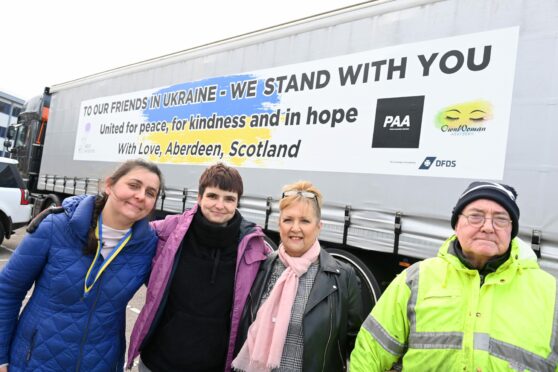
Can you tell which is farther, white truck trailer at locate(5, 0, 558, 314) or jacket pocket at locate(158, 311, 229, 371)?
white truck trailer at locate(5, 0, 558, 314)

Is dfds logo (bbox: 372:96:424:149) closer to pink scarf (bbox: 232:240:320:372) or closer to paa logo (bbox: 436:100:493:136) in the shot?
paa logo (bbox: 436:100:493:136)

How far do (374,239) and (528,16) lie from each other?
2116 mm

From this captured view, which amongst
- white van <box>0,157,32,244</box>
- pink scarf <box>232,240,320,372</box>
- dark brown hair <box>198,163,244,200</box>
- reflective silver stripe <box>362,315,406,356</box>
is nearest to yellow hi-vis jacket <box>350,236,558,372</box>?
reflective silver stripe <box>362,315,406,356</box>

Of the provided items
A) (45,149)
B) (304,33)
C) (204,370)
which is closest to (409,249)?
(204,370)

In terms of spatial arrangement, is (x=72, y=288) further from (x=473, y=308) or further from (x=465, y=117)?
(x=465, y=117)

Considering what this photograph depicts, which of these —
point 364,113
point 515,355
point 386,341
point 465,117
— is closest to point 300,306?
point 386,341

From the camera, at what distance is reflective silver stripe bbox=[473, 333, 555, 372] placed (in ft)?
3.88

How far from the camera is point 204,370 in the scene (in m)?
1.72

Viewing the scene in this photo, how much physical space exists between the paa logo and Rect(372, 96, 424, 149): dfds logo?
194 millimetres

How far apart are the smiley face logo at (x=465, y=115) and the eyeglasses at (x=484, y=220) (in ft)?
6.01

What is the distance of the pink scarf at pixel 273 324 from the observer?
1.59 m

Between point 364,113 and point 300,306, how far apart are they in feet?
7.61

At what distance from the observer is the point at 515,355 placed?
1.20 metres

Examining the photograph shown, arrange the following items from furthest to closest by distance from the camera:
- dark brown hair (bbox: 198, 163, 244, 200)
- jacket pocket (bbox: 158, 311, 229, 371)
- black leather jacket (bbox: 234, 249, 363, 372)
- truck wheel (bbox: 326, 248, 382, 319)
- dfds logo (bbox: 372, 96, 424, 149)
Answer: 1. truck wheel (bbox: 326, 248, 382, 319)
2. dfds logo (bbox: 372, 96, 424, 149)
3. dark brown hair (bbox: 198, 163, 244, 200)
4. jacket pocket (bbox: 158, 311, 229, 371)
5. black leather jacket (bbox: 234, 249, 363, 372)
